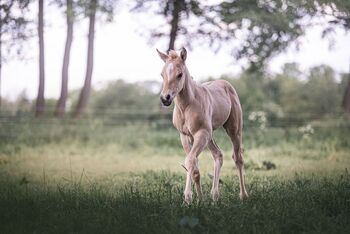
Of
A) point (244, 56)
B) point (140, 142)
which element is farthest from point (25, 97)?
point (244, 56)

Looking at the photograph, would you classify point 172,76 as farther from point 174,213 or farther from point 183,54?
point 174,213

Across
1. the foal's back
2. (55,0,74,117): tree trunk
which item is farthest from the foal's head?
(55,0,74,117): tree trunk

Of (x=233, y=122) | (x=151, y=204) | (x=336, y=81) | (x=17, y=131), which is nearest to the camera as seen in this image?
(x=151, y=204)

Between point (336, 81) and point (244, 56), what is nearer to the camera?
point (244, 56)

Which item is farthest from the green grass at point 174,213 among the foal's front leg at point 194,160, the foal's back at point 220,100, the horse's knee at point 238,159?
the foal's back at point 220,100

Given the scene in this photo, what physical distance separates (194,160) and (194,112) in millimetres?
597

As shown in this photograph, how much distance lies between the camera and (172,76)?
5.08 m

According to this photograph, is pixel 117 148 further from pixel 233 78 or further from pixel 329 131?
pixel 233 78

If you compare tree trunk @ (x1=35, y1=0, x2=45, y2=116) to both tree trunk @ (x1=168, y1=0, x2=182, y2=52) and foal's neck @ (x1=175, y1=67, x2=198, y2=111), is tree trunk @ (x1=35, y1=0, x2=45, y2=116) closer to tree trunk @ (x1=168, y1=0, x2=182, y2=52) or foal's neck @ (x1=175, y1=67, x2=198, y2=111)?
tree trunk @ (x1=168, y1=0, x2=182, y2=52)

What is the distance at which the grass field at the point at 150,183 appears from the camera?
435 cm

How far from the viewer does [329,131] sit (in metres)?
15.8

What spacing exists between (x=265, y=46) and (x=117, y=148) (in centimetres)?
596

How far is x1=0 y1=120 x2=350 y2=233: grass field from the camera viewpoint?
4352 mm

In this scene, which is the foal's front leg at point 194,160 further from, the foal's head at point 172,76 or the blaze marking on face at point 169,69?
the blaze marking on face at point 169,69
